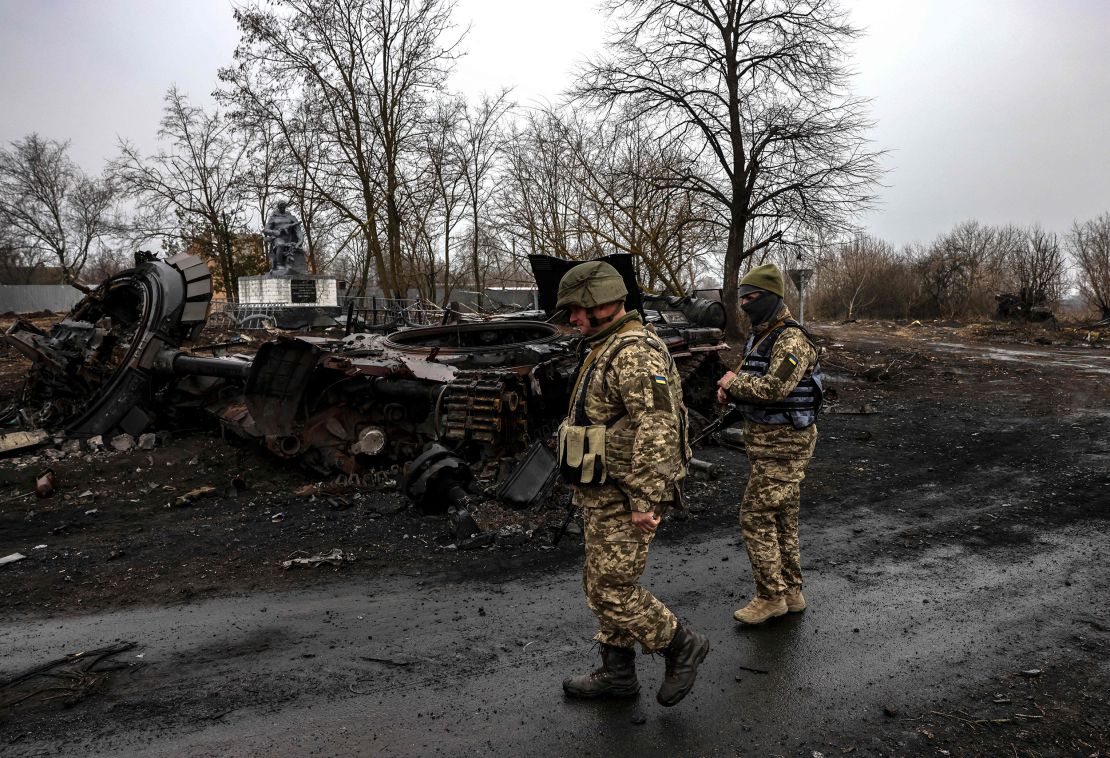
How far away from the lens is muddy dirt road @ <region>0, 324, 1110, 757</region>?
2801mm

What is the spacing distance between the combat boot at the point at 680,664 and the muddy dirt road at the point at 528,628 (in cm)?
12

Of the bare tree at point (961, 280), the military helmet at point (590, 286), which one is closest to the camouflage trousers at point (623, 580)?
the military helmet at point (590, 286)

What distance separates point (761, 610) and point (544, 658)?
1.18 metres

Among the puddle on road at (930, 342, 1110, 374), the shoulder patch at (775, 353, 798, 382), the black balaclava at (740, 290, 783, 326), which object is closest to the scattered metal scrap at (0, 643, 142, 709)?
the shoulder patch at (775, 353, 798, 382)

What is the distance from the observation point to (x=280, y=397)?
7254 mm

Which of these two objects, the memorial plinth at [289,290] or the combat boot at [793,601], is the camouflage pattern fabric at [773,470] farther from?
the memorial plinth at [289,290]

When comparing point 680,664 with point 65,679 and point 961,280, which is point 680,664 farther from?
point 961,280

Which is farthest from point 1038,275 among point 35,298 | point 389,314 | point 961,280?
point 35,298

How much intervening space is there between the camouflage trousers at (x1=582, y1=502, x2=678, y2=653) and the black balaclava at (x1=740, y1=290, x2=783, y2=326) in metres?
1.50

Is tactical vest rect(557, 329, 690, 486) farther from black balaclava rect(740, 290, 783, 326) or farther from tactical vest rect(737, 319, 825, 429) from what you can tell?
black balaclava rect(740, 290, 783, 326)

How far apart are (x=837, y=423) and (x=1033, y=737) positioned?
7961 millimetres

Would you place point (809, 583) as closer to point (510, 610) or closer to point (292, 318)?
point (510, 610)

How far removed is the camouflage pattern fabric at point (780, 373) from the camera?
357 centimetres

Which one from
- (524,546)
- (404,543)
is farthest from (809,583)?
(404,543)
